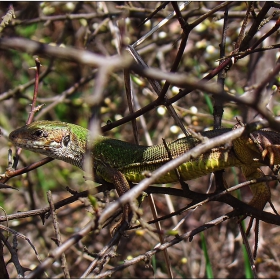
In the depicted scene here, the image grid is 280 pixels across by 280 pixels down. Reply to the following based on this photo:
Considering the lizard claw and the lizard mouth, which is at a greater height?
the lizard mouth

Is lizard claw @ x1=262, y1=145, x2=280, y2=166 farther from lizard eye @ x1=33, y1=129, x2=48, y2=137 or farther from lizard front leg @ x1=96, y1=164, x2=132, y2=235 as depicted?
lizard eye @ x1=33, y1=129, x2=48, y2=137

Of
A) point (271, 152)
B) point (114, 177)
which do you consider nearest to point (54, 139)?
point (114, 177)

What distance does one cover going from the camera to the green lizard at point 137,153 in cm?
246

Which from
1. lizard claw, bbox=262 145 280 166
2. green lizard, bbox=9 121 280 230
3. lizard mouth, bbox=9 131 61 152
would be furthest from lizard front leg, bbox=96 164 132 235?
lizard claw, bbox=262 145 280 166

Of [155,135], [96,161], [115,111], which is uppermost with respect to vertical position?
[115,111]

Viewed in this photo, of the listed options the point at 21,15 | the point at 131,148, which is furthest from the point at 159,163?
the point at 21,15

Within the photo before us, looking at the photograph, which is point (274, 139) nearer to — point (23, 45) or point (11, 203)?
point (23, 45)

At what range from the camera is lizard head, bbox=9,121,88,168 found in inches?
113

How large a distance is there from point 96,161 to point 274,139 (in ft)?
3.66

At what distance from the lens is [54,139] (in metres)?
2.91

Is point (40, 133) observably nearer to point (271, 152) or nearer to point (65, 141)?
point (65, 141)

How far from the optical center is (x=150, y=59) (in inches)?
183

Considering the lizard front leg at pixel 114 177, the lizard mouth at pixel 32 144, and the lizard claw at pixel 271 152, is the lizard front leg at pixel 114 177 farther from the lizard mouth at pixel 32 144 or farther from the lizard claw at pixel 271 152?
the lizard claw at pixel 271 152

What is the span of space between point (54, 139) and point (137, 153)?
22.4 inches
